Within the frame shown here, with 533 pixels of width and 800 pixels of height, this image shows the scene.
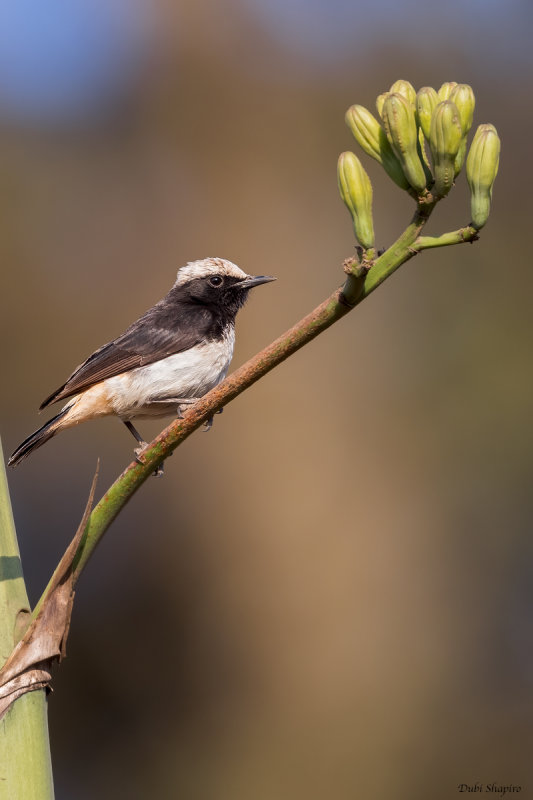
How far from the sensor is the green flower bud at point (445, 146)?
1736mm

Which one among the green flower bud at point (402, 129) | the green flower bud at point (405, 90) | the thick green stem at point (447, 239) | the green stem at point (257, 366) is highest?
the green flower bud at point (405, 90)

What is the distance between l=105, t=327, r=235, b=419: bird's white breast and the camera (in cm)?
473

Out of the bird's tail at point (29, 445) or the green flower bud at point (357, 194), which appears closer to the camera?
the green flower bud at point (357, 194)

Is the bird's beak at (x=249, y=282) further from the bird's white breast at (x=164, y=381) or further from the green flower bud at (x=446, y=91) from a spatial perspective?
the green flower bud at (x=446, y=91)

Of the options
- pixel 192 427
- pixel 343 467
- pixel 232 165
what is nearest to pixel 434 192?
pixel 192 427

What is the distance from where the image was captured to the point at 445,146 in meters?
1.74

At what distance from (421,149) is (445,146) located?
0.62ft

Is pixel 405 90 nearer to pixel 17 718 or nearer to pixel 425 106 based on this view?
pixel 425 106

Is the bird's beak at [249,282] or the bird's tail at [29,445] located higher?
the bird's beak at [249,282]

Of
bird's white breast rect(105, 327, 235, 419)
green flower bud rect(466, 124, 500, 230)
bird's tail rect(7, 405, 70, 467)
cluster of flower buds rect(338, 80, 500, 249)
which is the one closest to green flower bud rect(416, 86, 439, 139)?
cluster of flower buds rect(338, 80, 500, 249)

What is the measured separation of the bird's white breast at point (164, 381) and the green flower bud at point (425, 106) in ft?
9.67

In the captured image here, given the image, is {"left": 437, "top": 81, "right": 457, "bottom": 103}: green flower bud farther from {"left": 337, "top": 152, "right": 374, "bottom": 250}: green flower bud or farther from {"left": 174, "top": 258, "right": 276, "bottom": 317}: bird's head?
{"left": 174, "top": 258, "right": 276, "bottom": 317}: bird's head

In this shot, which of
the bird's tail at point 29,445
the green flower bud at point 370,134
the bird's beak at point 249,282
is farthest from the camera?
the bird's beak at point 249,282

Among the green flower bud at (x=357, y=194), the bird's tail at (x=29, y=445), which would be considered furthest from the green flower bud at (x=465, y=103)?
the bird's tail at (x=29, y=445)
